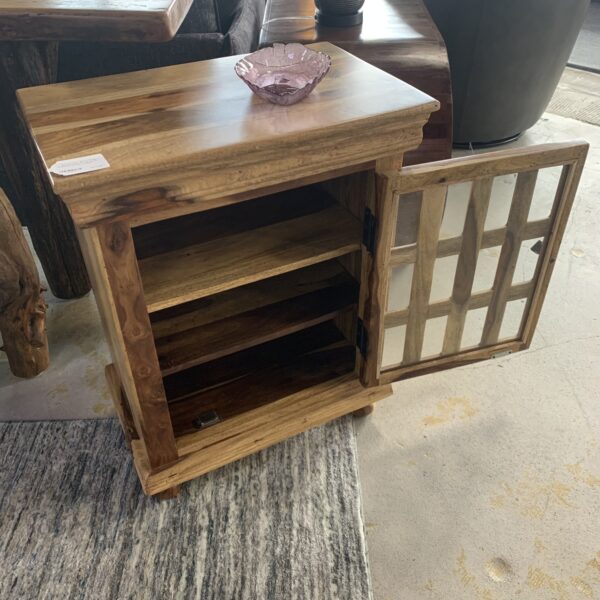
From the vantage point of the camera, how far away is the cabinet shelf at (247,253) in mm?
923

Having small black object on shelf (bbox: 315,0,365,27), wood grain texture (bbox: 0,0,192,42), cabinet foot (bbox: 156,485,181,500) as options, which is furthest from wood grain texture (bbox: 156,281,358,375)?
small black object on shelf (bbox: 315,0,365,27)

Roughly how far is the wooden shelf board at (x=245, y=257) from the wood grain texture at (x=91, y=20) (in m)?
0.37

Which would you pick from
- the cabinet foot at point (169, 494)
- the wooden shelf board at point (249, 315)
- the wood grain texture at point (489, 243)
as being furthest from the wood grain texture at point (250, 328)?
the cabinet foot at point (169, 494)

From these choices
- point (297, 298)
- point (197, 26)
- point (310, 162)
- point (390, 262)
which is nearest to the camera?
point (310, 162)

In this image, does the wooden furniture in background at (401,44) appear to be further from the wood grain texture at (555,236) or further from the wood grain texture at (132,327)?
the wood grain texture at (132,327)

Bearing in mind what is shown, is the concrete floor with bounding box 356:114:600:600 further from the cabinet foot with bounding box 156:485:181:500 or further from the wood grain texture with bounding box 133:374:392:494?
the cabinet foot with bounding box 156:485:181:500

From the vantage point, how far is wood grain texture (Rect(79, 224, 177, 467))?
797 millimetres

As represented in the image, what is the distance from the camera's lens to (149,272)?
3.12 ft

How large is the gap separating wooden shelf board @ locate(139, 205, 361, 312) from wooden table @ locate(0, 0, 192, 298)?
37cm

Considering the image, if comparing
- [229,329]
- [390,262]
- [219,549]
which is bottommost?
[219,549]

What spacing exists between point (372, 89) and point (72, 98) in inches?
18.3

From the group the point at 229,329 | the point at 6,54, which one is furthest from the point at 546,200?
the point at 6,54

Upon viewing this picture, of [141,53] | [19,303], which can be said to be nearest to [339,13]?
[141,53]

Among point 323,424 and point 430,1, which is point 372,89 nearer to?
point 323,424
